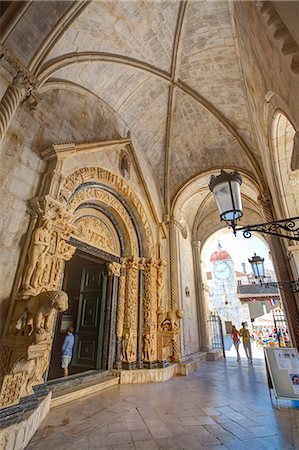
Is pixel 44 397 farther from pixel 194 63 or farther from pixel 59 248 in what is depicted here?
pixel 194 63

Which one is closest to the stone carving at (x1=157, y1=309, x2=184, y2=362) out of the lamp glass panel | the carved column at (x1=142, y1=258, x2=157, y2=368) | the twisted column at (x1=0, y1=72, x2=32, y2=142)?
the carved column at (x1=142, y1=258, x2=157, y2=368)

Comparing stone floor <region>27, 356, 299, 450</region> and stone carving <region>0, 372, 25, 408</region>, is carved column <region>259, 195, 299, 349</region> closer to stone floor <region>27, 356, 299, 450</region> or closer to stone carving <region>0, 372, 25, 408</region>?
stone floor <region>27, 356, 299, 450</region>

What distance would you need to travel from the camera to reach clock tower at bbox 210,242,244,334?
76.2ft

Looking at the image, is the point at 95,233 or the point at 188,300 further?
the point at 188,300

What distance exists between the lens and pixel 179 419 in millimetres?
3033

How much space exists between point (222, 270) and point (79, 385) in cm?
2578

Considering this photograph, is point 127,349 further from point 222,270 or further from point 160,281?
point 222,270

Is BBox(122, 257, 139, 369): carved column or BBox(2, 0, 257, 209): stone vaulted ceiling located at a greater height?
BBox(2, 0, 257, 209): stone vaulted ceiling

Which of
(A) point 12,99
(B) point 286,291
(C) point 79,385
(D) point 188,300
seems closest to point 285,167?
(B) point 286,291

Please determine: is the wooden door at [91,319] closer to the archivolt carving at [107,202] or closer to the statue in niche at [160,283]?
the archivolt carving at [107,202]

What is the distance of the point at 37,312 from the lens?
270cm

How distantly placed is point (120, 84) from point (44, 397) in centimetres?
698

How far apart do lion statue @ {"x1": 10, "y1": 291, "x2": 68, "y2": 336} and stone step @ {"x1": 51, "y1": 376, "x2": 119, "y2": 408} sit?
5.66ft

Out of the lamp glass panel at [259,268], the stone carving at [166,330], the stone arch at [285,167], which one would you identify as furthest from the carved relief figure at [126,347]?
the stone arch at [285,167]
